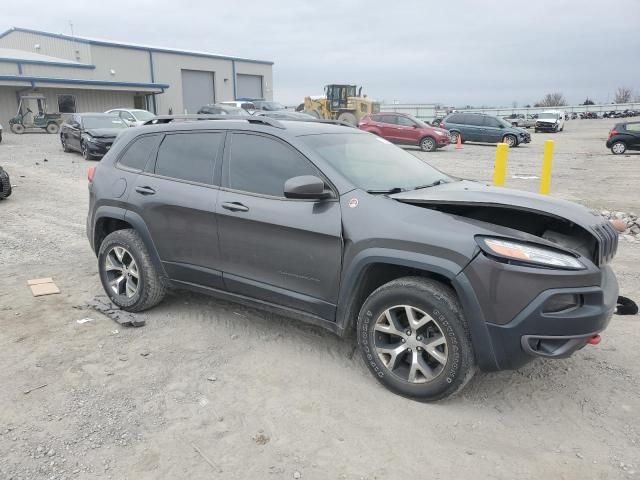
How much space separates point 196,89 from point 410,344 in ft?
153

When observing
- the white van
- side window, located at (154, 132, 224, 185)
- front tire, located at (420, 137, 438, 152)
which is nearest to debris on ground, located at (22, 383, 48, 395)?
side window, located at (154, 132, 224, 185)

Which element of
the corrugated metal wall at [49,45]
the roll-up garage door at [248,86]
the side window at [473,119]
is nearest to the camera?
the side window at [473,119]

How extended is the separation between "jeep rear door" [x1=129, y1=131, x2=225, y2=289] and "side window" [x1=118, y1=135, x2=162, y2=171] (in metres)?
0.09

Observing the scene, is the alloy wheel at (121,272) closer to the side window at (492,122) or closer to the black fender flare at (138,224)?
the black fender flare at (138,224)

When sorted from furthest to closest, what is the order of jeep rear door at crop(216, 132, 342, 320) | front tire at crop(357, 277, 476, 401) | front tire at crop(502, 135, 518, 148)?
1. front tire at crop(502, 135, 518, 148)
2. jeep rear door at crop(216, 132, 342, 320)
3. front tire at crop(357, 277, 476, 401)

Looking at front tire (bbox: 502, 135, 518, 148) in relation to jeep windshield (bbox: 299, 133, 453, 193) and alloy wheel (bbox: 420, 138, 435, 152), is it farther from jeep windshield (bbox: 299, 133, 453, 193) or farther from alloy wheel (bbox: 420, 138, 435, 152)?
jeep windshield (bbox: 299, 133, 453, 193)

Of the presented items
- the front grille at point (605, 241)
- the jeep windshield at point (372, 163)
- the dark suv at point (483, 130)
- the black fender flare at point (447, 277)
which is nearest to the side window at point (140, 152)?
the jeep windshield at point (372, 163)

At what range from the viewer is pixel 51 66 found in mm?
35219

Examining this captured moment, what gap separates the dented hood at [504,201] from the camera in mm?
3143

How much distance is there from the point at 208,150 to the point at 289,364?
6.08 feet

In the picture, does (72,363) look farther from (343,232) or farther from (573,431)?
(573,431)

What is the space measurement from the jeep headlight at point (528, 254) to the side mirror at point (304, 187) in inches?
42.6

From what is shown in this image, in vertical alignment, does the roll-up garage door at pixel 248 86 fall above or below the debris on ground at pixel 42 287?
above

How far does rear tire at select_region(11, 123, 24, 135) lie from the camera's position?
28473 mm
